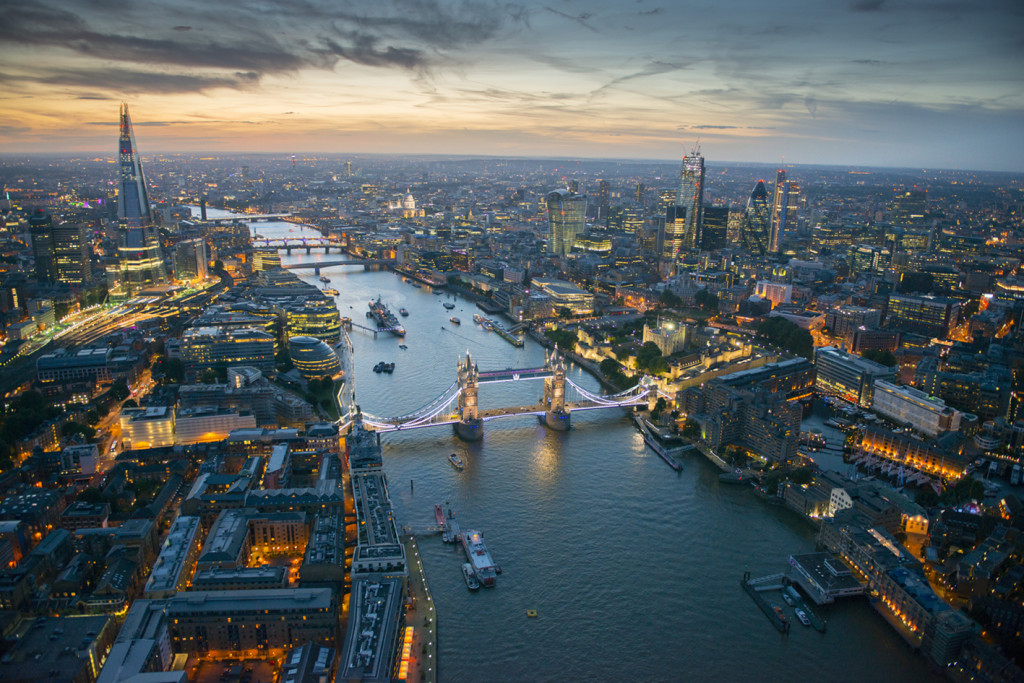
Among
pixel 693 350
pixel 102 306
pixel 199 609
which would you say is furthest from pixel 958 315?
pixel 102 306

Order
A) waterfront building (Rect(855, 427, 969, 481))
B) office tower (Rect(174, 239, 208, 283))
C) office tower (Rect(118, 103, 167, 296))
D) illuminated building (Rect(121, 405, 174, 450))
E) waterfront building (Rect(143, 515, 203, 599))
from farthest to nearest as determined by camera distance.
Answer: office tower (Rect(174, 239, 208, 283)) < office tower (Rect(118, 103, 167, 296)) < illuminated building (Rect(121, 405, 174, 450)) < waterfront building (Rect(855, 427, 969, 481)) < waterfront building (Rect(143, 515, 203, 599))

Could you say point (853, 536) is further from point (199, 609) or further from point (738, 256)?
point (738, 256)

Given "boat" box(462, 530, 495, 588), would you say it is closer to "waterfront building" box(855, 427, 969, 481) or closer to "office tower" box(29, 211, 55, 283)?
"waterfront building" box(855, 427, 969, 481)

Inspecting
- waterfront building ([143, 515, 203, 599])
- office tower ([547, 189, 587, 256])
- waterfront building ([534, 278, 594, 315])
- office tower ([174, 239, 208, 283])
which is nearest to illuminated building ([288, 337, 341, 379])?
waterfront building ([143, 515, 203, 599])

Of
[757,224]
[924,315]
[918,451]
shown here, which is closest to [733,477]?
[918,451]

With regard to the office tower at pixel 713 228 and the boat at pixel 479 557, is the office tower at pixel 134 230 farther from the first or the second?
the office tower at pixel 713 228

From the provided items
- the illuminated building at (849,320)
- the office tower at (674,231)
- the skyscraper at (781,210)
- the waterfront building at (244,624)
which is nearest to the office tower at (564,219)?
the office tower at (674,231)
